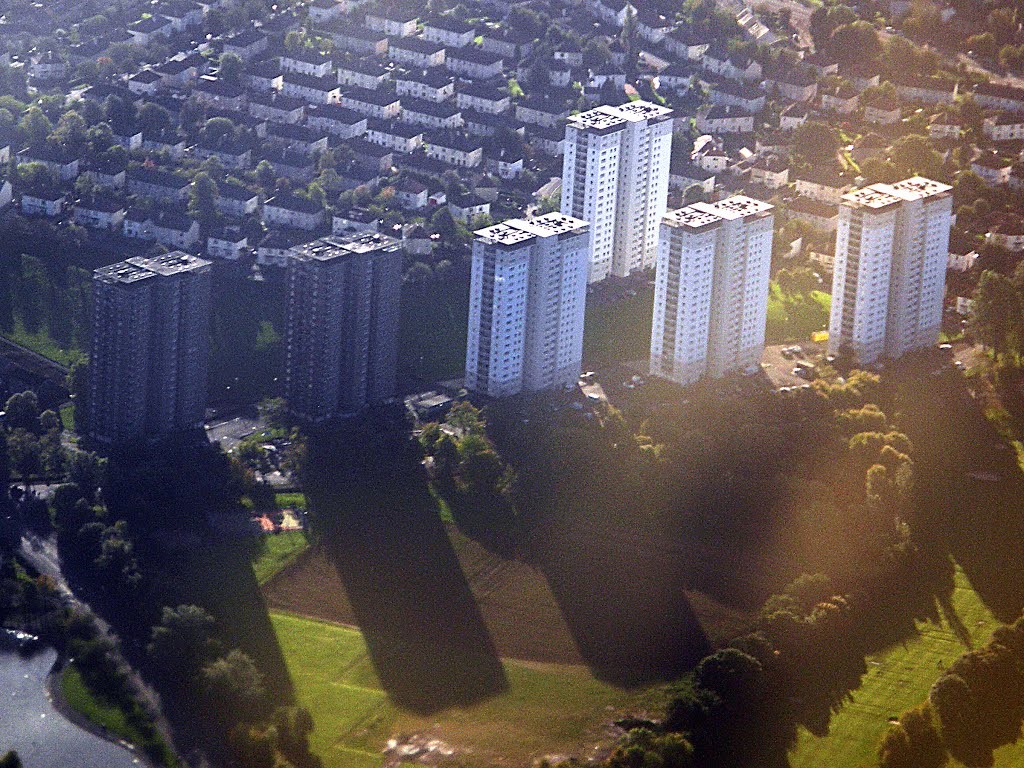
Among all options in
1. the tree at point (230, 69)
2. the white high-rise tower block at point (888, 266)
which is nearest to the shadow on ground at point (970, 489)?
the white high-rise tower block at point (888, 266)

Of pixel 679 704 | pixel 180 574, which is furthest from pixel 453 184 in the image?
pixel 679 704

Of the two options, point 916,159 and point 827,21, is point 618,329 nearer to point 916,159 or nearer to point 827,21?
point 916,159

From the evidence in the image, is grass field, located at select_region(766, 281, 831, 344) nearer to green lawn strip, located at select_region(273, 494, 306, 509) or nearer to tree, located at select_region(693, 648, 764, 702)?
green lawn strip, located at select_region(273, 494, 306, 509)

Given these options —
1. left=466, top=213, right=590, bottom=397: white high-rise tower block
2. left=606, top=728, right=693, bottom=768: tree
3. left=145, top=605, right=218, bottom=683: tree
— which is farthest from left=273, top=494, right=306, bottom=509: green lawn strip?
left=606, top=728, right=693, bottom=768: tree

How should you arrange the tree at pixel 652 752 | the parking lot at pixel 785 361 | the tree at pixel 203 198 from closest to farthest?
1. the tree at pixel 652 752
2. the parking lot at pixel 785 361
3. the tree at pixel 203 198

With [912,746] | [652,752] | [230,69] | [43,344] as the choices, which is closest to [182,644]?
[652,752]

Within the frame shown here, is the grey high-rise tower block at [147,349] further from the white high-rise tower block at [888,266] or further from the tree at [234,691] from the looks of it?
the white high-rise tower block at [888,266]

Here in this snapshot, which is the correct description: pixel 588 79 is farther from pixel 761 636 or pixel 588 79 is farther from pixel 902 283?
pixel 761 636
